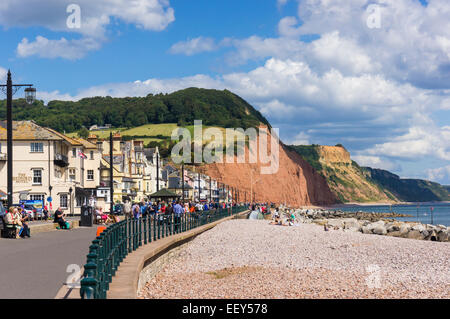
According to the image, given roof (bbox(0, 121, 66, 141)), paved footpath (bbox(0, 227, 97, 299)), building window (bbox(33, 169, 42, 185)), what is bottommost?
paved footpath (bbox(0, 227, 97, 299))

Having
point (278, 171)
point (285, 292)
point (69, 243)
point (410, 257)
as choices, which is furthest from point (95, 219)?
point (278, 171)

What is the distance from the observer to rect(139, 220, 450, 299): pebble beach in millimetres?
16422

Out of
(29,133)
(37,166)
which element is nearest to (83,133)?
(29,133)

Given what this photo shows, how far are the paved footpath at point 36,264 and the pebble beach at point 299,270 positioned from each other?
240 cm

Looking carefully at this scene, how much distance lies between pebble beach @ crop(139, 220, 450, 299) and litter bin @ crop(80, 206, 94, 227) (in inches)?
319

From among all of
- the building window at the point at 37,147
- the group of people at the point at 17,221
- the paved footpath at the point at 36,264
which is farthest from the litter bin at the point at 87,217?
the building window at the point at 37,147

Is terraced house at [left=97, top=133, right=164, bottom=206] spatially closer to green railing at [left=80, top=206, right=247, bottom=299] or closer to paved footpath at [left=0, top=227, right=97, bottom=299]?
green railing at [left=80, top=206, right=247, bottom=299]

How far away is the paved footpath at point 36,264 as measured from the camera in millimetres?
11234

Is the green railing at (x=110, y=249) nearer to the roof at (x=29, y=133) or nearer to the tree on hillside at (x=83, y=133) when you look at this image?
the roof at (x=29, y=133)

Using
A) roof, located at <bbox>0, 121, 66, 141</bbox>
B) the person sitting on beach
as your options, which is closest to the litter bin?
the person sitting on beach

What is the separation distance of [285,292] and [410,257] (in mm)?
13485

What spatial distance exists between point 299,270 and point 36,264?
947 centimetres

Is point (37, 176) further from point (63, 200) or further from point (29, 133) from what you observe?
point (29, 133)

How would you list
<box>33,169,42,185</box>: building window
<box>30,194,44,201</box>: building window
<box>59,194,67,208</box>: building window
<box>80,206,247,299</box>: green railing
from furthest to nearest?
<box>59,194,67,208</box>: building window < <box>33,169,42,185</box>: building window < <box>30,194,44,201</box>: building window < <box>80,206,247,299</box>: green railing
